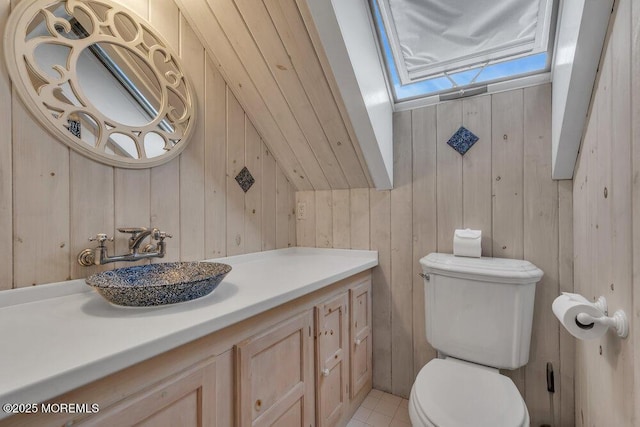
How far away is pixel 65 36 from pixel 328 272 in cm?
127

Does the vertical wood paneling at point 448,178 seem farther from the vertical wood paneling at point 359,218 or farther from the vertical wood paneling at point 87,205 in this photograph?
the vertical wood paneling at point 87,205

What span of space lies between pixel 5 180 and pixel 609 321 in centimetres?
167

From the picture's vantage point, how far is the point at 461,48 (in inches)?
59.8

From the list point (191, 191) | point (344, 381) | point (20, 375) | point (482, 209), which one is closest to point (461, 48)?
point (482, 209)

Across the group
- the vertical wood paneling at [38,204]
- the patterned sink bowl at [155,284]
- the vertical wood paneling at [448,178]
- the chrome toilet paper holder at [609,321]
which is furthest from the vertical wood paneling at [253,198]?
the chrome toilet paper holder at [609,321]

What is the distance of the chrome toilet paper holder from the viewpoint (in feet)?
2.29

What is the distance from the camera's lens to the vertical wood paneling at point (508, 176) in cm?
144

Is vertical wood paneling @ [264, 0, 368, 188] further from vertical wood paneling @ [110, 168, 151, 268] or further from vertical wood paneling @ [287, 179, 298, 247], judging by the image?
vertical wood paneling @ [110, 168, 151, 268]

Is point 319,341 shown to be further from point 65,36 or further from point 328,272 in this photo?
point 65,36

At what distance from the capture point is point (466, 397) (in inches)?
42.3

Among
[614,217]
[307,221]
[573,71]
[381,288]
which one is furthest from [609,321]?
[307,221]

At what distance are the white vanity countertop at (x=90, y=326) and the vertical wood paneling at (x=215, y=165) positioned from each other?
1.04 feet

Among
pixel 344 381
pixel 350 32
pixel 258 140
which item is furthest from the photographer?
pixel 258 140

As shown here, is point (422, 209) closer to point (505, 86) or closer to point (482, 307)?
point (482, 307)
